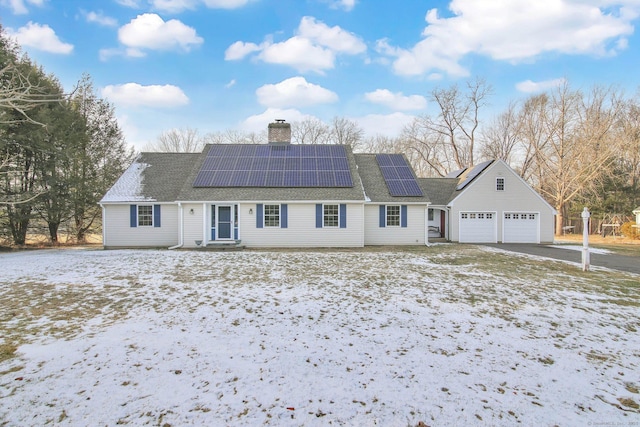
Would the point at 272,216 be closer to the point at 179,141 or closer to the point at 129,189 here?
the point at 129,189

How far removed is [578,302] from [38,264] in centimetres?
1454

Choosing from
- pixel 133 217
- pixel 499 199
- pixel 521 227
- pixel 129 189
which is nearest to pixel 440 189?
pixel 499 199

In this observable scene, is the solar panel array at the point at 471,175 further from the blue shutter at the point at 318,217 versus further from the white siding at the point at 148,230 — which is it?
the white siding at the point at 148,230

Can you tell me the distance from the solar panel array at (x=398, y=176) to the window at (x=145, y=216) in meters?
12.0

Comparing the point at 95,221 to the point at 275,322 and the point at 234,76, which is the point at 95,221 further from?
the point at 275,322

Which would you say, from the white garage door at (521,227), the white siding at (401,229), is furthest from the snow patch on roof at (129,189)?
the white garage door at (521,227)

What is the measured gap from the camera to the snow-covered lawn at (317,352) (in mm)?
2740

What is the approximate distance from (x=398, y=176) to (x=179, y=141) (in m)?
31.1

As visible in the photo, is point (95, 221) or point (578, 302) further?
point (95, 221)

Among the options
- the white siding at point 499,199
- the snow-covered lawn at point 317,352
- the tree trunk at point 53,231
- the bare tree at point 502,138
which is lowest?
the snow-covered lawn at point 317,352

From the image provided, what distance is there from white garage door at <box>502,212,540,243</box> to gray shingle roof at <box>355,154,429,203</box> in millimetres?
5526

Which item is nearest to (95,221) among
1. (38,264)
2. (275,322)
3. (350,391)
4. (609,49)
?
(38,264)

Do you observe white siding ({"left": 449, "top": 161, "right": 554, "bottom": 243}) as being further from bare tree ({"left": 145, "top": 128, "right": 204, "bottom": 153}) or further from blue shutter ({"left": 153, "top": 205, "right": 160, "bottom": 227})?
bare tree ({"left": 145, "top": 128, "right": 204, "bottom": 153})

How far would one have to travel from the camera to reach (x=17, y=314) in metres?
5.11
